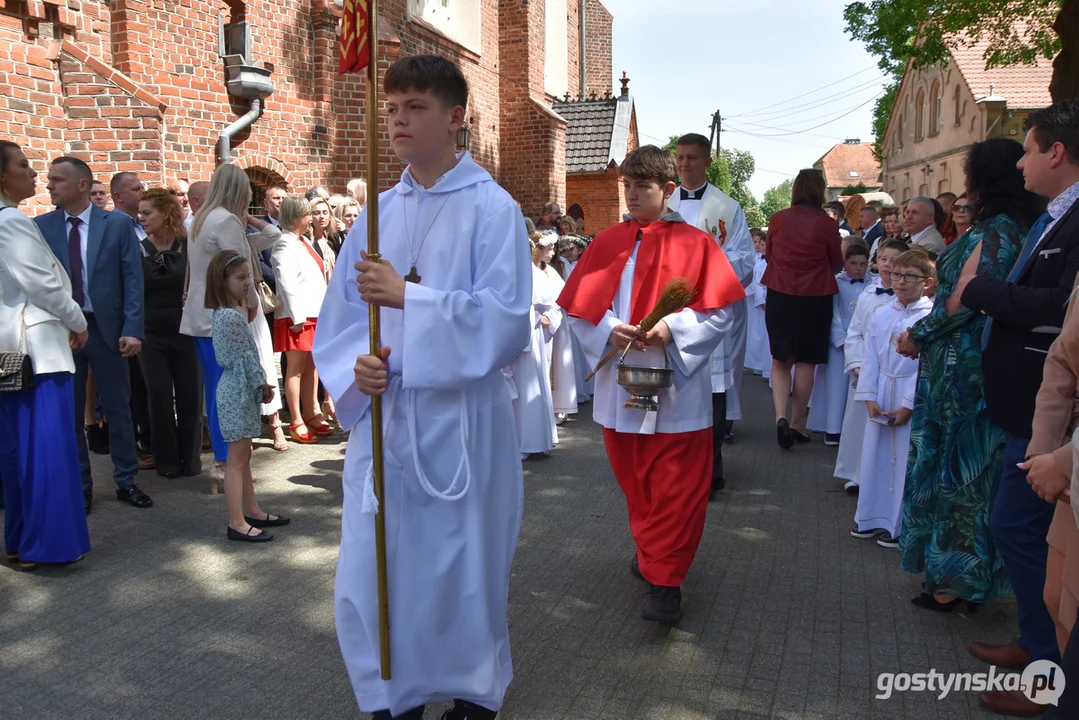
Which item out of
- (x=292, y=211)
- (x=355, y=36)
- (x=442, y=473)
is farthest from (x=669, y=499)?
(x=292, y=211)

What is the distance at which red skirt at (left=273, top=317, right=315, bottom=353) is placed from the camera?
809cm

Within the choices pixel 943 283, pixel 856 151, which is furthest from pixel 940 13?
pixel 856 151

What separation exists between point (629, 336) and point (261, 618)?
2200 mm

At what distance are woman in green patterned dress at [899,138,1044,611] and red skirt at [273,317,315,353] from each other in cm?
538

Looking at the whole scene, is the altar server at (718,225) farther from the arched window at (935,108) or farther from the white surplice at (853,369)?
the arched window at (935,108)

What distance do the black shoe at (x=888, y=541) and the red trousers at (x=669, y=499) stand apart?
65.9 inches

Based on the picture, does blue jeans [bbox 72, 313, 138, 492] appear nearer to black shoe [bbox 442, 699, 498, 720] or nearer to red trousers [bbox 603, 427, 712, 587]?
red trousers [bbox 603, 427, 712, 587]

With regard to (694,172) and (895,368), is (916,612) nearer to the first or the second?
(895,368)

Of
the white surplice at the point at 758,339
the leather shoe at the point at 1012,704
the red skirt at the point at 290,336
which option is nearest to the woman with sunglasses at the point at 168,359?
the red skirt at the point at 290,336

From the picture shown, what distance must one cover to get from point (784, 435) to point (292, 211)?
15.3ft

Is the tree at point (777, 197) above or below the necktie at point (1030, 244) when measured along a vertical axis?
above

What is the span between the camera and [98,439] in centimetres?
773

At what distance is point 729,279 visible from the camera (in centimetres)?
446

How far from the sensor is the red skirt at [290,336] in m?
8.09
